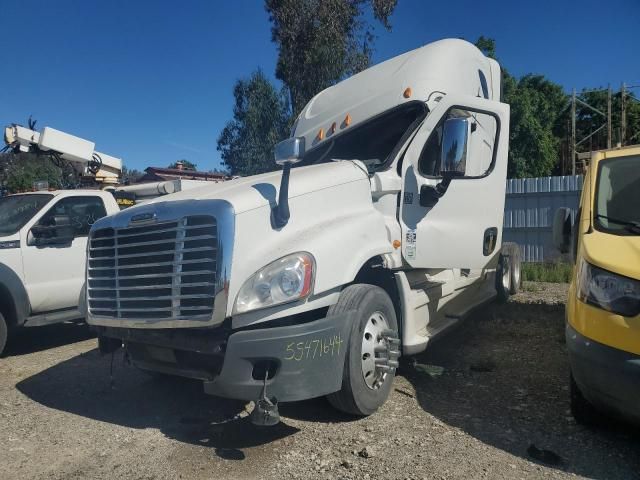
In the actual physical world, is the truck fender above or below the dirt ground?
above

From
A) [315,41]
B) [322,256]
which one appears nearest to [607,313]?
[322,256]

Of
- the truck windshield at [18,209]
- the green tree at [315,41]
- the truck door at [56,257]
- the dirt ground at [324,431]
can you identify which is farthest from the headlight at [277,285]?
the green tree at [315,41]

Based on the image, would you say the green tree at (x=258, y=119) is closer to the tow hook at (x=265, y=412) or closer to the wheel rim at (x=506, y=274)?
the wheel rim at (x=506, y=274)

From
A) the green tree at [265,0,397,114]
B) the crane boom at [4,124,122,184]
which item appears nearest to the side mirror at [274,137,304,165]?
the crane boom at [4,124,122,184]

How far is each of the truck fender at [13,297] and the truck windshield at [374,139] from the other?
362 cm

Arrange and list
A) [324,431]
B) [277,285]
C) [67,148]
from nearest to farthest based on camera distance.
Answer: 1. [277,285]
2. [324,431]
3. [67,148]

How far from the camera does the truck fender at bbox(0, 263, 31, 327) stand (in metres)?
6.04

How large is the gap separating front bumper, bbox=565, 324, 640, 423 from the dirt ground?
44 centimetres

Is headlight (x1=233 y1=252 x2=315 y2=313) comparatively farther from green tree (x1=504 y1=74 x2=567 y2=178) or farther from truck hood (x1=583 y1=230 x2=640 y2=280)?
green tree (x1=504 y1=74 x2=567 y2=178)

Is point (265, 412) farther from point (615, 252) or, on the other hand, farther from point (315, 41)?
point (315, 41)

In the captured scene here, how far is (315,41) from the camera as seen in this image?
53.5ft

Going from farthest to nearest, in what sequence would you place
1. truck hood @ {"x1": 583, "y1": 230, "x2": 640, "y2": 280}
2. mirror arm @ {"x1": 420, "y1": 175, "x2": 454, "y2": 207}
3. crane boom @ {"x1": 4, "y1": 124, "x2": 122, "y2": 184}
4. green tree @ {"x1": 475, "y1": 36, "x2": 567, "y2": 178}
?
green tree @ {"x1": 475, "y1": 36, "x2": 567, "y2": 178}, crane boom @ {"x1": 4, "y1": 124, "x2": 122, "y2": 184}, mirror arm @ {"x1": 420, "y1": 175, "x2": 454, "y2": 207}, truck hood @ {"x1": 583, "y1": 230, "x2": 640, "y2": 280}

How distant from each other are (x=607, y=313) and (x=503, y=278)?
509cm

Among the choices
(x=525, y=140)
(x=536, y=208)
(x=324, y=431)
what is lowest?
(x=324, y=431)
